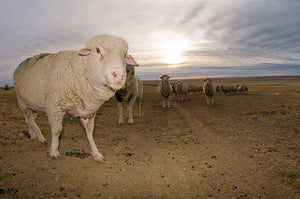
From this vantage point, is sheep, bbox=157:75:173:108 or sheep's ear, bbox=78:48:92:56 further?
sheep, bbox=157:75:173:108

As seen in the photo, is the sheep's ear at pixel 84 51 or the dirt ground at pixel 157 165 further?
the sheep's ear at pixel 84 51

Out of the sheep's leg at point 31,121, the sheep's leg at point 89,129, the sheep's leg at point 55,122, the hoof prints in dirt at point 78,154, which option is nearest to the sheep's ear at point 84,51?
the sheep's leg at point 55,122

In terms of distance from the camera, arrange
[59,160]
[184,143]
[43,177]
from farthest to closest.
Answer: [184,143]
[59,160]
[43,177]

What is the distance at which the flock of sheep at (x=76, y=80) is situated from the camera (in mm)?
3277

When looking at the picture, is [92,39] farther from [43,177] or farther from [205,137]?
[205,137]

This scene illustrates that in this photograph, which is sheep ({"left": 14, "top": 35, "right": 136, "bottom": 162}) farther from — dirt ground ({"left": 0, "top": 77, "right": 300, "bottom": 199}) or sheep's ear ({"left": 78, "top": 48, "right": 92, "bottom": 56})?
dirt ground ({"left": 0, "top": 77, "right": 300, "bottom": 199})

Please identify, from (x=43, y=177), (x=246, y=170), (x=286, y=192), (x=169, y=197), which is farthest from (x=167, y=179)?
(x=43, y=177)

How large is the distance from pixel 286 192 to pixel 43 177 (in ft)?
14.0

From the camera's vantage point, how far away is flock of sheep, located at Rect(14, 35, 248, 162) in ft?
10.8

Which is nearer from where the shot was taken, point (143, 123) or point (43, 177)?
point (43, 177)

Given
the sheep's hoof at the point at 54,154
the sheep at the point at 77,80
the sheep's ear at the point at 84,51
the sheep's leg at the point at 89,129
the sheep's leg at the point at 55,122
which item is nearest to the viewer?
the sheep at the point at 77,80

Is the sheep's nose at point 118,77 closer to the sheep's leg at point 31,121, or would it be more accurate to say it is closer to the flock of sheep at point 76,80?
the flock of sheep at point 76,80

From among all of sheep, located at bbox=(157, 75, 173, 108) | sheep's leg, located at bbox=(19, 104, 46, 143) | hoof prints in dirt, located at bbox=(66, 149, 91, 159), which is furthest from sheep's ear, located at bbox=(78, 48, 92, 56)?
sheep, located at bbox=(157, 75, 173, 108)

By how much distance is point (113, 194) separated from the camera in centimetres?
304
